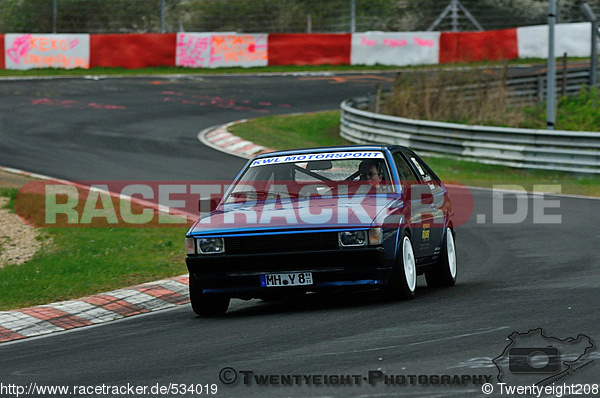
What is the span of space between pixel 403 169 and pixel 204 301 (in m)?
2.39

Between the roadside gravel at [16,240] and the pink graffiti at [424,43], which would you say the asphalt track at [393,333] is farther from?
the pink graffiti at [424,43]

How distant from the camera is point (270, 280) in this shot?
8.28 meters

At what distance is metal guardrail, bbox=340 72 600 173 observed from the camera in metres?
19.7

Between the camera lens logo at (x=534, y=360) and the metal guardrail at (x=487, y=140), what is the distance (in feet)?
45.8

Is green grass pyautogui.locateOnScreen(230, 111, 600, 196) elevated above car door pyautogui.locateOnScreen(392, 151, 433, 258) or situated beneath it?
situated beneath

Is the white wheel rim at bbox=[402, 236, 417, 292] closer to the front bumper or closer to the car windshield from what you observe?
the front bumper

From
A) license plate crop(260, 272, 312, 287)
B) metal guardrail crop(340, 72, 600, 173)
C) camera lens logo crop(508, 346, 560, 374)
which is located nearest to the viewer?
camera lens logo crop(508, 346, 560, 374)

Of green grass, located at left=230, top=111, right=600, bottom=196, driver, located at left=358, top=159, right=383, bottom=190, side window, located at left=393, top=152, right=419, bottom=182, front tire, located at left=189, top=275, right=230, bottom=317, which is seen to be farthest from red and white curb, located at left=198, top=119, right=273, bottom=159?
front tire, located at left=189, top=275, right=230, bottom=317

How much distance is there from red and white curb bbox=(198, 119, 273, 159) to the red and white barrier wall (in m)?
11.9

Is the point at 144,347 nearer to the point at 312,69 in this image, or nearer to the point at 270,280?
the point at 270,280

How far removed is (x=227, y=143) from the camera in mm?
23969

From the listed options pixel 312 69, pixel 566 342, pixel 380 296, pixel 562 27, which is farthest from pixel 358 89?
pixel 566 342

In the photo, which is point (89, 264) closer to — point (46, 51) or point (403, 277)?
point (403, 277)

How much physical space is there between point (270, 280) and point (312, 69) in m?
30.2
